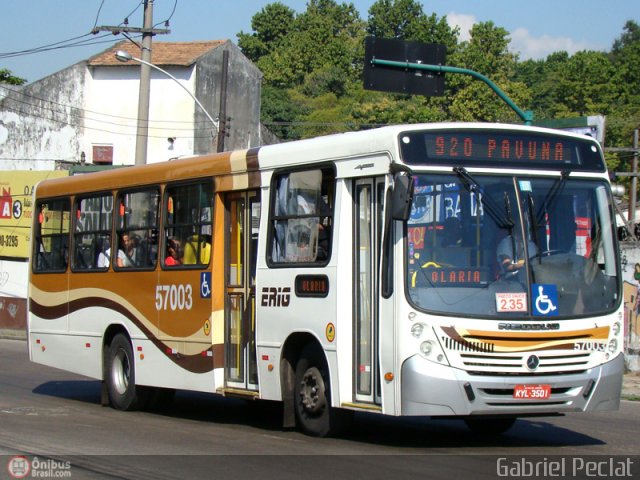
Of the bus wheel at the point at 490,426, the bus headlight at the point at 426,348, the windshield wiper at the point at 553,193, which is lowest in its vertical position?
the bus wheel at the point at 490,426

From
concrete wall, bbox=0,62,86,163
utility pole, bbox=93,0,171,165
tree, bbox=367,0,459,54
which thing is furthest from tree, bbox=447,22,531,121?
utility pole, bbox=93,0,171,165

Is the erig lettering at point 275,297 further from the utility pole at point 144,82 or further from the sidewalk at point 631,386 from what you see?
the utility pole at point 144,82

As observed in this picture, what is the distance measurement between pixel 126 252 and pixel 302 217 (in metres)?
4.25

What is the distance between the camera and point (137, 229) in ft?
48.3

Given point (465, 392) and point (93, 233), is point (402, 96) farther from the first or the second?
point (465, 392)

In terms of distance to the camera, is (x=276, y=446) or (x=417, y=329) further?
(x=276, y=446)

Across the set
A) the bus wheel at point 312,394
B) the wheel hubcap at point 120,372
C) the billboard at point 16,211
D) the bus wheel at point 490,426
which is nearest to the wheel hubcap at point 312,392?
the bus wheel at point 312,394

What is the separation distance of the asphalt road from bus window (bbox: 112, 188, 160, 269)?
2.10 m

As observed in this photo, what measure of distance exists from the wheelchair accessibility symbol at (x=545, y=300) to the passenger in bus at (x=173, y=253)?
17.2 ft

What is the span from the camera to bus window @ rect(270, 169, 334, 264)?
11156mm

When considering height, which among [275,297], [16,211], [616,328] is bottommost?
[616,328]

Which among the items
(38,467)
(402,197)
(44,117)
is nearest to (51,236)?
(38,467)

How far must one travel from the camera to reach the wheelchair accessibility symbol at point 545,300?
32.9 ft

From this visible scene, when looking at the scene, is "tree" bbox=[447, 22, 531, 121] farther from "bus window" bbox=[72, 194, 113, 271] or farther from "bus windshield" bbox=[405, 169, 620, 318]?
"bus windshield" bbox=[405, 169, 620, 318]
